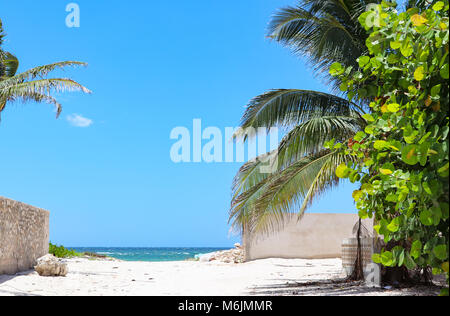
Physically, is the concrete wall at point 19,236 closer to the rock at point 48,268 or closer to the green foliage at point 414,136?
the rock at point 48,268

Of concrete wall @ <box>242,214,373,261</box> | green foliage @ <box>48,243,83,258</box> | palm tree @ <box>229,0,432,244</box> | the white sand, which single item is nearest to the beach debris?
concrete wall @ <box>242,214,373,261</box>

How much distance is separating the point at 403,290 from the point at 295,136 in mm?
2682

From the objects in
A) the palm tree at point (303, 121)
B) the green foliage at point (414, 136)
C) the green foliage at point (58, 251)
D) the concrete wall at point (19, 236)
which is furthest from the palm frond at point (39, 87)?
the green foliage at point (414, 136)

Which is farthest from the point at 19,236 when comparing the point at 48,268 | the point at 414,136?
the point at 414,136

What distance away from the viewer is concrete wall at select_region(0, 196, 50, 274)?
8.62 m

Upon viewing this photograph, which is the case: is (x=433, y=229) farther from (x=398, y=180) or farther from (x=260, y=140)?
(x=260, y=140)

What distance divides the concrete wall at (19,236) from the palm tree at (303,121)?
467cm

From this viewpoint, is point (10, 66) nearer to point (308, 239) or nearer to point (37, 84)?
point (37, 84)

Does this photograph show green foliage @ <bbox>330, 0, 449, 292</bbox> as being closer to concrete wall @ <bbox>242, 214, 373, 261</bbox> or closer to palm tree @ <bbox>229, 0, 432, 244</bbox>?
palm tree @ <bbox>229, 0, 432, 244</bbox>

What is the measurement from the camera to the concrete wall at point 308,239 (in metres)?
13.5

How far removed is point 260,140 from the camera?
7406mm

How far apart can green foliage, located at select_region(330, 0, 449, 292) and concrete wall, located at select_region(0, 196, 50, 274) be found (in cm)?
754

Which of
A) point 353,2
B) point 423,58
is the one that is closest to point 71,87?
point 353,2
